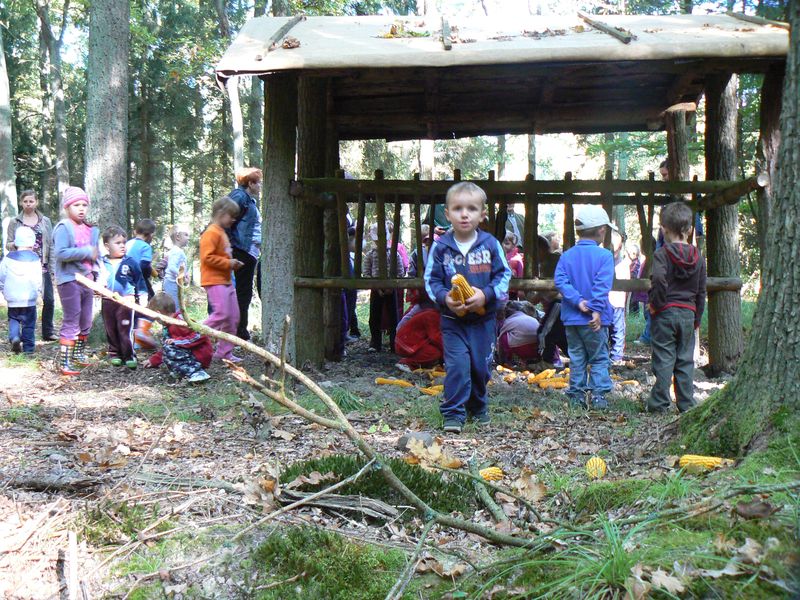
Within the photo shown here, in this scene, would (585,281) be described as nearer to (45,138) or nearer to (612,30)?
(612,30)

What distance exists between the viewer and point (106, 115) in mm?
10148

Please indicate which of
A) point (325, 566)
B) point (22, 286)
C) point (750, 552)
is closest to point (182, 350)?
point (22, 286)

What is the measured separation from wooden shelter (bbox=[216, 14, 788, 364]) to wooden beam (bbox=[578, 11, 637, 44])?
2 centimetres

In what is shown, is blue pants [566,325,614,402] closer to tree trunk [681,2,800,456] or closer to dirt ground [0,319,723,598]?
dirt ground [0,319,723,598]

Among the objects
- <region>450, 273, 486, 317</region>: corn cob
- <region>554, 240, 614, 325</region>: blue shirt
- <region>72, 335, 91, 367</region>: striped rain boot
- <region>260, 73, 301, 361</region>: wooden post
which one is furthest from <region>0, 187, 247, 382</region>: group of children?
<region>554, 240, 614, 325</region>: blue shirt

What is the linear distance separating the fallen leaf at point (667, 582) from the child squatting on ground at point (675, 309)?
4255mm

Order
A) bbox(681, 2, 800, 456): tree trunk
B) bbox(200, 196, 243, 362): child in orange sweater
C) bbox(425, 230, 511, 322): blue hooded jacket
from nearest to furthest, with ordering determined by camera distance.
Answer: bbox(681, 2, 800, 456): tree trunk < bbox(425, 230, 511, 322): blue hooded jacket < bbox(200, 196, 243, 362): child in orange sweater

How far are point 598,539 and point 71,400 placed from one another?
5695mm

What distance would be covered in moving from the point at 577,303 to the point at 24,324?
7.56 m

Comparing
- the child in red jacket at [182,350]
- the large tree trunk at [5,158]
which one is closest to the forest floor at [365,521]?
the child in red jacket at [182,350]

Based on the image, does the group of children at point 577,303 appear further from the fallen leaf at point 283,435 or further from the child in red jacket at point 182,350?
the child in red jacket at point 182,350

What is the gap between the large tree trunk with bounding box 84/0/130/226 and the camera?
33.0 ft

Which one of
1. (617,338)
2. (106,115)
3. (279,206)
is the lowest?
(617,338)

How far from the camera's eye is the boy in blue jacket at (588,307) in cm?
634
